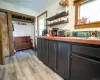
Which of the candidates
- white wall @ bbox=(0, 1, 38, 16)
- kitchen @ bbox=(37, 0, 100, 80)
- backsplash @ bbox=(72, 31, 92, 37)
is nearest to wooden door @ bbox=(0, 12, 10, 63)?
white wall @ bbox=(0, 1, 38, 16)

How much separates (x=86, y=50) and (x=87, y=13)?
107 centimetres

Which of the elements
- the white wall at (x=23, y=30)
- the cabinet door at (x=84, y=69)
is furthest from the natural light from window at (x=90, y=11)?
the white wall at (x=23, y=30)

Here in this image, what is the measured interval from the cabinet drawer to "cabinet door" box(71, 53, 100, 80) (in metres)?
0.08

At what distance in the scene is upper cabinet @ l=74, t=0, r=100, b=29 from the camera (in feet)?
4.63

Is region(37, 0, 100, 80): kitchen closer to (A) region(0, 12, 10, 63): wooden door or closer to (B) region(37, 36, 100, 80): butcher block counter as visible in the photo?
(B) region(37, 36, 100, 80): butcher block counter

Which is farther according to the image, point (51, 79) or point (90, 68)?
point (51, 79)

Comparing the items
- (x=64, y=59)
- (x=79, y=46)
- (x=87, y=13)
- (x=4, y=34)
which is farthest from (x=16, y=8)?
(x=79, y=46)

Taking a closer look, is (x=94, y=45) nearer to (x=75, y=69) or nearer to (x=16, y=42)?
(x=75, y=69)

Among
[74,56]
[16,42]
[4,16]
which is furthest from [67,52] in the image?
[16,42]

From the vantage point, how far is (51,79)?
151 cm

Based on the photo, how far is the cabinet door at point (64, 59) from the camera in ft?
4.25

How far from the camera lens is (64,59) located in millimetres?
1374

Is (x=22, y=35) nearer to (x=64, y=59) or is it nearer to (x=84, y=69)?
(x=64, y=59)

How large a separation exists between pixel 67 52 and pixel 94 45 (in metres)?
0.51
